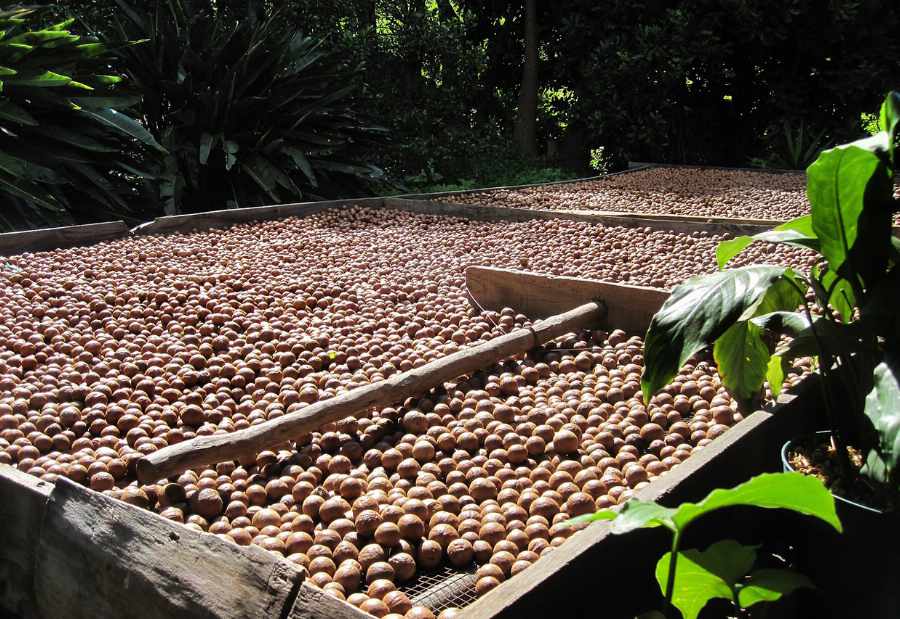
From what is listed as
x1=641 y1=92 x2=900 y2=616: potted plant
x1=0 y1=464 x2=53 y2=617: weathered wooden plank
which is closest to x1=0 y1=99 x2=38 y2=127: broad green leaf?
x1=0 y1=464 x2=53 y2=617: weathered wooden plank

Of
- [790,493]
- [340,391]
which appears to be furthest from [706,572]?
[340,391]

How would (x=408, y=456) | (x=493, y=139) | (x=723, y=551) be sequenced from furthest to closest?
1. (x=493, y=139)
2. (x=408, y=456)
3. (x=723, y=551)

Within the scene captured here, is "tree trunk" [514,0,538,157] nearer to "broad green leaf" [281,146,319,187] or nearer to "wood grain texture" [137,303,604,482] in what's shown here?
"broad green leaf" [281,146,319,187]

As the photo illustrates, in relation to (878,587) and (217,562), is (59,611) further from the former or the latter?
(878,587)

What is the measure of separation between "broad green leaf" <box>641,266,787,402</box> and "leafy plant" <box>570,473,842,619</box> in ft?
1.24

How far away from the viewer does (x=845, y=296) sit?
58.7 inches

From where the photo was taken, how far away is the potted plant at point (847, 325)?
1.25 meters

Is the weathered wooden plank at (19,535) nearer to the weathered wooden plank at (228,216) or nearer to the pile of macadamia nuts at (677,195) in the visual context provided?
the weathered wooden plank at (228,216)

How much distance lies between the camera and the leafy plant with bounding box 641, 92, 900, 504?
1.27 metres

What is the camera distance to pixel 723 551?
97 cm

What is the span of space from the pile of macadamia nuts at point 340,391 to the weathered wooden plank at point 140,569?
24 cm

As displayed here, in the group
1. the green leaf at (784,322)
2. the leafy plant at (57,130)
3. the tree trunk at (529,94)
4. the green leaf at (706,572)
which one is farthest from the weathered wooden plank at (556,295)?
the tree trunk at (529,94)

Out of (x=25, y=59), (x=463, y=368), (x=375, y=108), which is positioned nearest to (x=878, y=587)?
(x=463, y=368)

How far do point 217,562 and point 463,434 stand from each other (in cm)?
83
